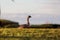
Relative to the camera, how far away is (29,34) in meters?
2.08

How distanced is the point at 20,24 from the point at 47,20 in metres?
0.33

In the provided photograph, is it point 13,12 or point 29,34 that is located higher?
point 13,12

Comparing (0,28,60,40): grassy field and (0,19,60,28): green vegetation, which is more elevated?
(0,19,60,28): green vegetation

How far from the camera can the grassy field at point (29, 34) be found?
2062 mm

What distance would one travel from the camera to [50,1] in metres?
2.09

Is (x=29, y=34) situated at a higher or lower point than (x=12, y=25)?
lower

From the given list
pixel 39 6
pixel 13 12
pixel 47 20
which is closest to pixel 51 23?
pixel 47 20

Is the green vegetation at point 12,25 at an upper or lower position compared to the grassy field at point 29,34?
upper

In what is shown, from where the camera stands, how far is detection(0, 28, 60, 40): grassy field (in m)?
2.06

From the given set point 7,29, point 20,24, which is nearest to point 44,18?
point 20,24

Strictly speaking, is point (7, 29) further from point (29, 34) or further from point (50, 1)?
point (50, 1)

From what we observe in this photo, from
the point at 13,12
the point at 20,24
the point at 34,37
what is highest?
the point at 13,12

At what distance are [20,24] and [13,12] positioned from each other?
0.17 m

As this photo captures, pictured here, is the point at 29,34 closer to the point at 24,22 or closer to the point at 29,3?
the point at 24,22
